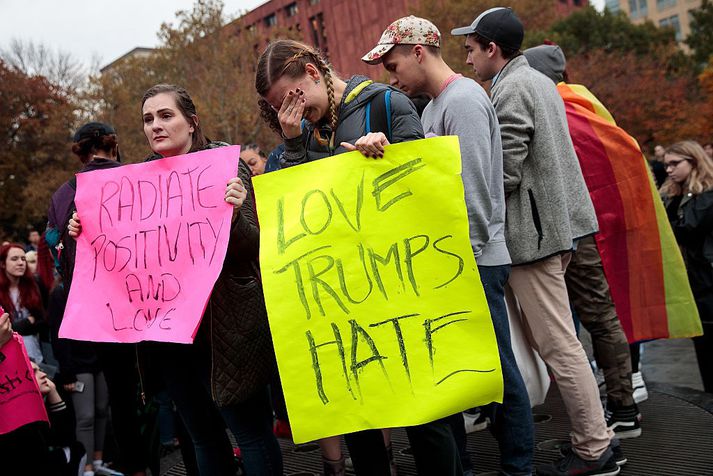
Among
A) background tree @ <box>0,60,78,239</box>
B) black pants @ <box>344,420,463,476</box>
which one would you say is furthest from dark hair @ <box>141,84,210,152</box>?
background tree @ <box>0,60,78,239</box>

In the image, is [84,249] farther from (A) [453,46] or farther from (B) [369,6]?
(B) [369,6]

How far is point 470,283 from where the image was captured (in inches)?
88.4

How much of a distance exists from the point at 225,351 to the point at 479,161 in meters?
1.13

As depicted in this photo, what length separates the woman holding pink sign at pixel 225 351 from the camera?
2.59 m

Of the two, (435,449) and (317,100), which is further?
(317,100)

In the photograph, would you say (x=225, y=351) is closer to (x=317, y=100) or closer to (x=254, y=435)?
(x=254, y=435)

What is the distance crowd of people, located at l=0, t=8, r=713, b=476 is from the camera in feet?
8.30

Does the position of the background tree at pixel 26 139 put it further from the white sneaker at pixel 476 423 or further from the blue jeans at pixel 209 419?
the blue jeans at pixel 209 419

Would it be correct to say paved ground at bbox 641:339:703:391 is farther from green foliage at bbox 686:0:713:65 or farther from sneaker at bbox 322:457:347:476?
green foliage at bbox 686:0:713:65

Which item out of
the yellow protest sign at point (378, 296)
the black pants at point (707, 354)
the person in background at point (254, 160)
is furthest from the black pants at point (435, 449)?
the person in background at point (254, 160)

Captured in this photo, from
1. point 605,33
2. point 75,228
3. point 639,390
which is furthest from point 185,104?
point 605,33

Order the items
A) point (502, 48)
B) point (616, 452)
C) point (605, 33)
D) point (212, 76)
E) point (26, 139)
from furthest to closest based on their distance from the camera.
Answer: point (605, 33) → point (26, 139) → point (212, 76) → point (502, 48) → point (616, 452)

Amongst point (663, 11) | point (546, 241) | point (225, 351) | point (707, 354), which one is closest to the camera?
point (225, 351)

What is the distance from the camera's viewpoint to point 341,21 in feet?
150
